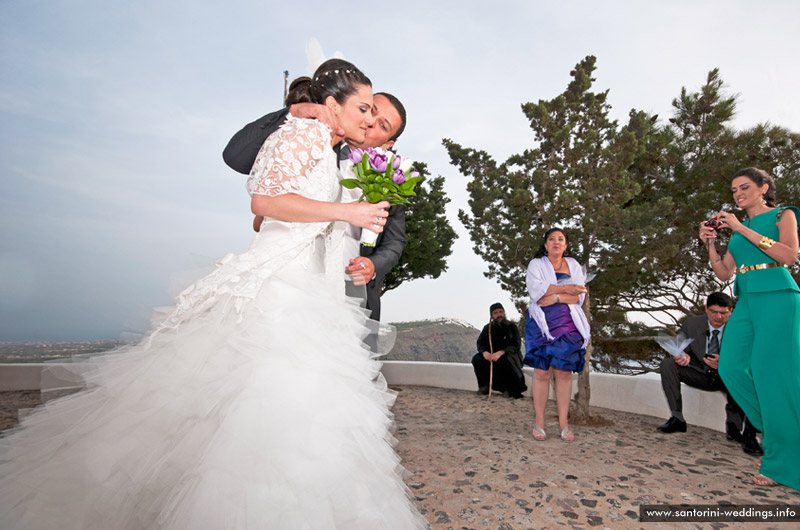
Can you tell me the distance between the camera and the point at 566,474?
3.41 meters

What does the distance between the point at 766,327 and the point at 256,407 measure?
3.51 m

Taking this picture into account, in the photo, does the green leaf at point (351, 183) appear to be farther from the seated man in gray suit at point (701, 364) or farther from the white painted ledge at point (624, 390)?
the white painted ledge at point (624, 390)

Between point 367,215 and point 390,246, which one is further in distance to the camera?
point 390,246

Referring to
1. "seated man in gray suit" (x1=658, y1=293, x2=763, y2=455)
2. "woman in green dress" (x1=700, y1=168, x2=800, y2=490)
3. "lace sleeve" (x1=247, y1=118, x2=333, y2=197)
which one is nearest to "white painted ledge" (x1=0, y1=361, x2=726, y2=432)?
"seated man in gray suit" (x1=658, y1=293, x2=763, y2=455)

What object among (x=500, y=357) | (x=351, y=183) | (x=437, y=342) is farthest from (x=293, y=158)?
(x=437, y=342)

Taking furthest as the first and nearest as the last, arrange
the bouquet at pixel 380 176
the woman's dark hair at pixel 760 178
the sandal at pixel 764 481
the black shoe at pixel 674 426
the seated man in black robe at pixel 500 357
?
the seated man in black robe at pixel 500 357
the black shoe at pixel 674 426
the woman's dark hair at pixel 760 178
the sandal at pixel 764 481
the bouquet at pixel 380 176

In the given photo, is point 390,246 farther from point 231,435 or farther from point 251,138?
point 231,435

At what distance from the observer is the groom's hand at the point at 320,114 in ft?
6.54

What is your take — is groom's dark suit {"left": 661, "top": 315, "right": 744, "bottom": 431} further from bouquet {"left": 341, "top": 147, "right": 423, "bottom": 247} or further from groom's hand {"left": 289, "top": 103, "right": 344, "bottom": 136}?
groom's hand {"left": 289, "top": 103, "right": 344, "bottom": 136}

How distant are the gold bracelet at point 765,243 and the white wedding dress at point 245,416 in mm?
3034

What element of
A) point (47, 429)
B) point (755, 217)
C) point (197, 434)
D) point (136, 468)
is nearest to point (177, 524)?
point (197, 434)

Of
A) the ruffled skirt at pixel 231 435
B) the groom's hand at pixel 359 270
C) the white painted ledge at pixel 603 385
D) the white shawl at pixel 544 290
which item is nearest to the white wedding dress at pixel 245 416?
the ruffled skirt at pixel 231 435

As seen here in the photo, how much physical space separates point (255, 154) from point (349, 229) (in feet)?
2.12

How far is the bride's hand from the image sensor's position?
72.5 inches
